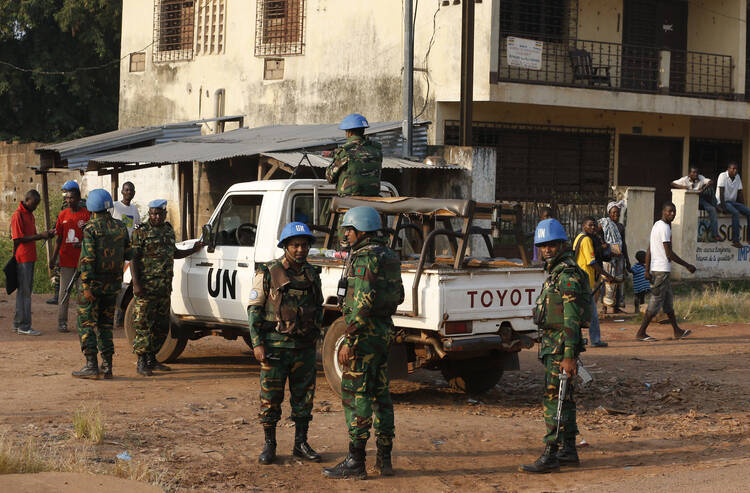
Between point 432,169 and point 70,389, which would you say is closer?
point 70,389

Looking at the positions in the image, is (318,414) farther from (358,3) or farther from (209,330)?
(358,3)

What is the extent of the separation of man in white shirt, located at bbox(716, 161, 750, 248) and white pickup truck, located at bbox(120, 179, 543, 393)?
1145 cm

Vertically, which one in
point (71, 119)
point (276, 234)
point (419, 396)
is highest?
point (71, 119)

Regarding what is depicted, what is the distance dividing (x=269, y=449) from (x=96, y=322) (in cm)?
364

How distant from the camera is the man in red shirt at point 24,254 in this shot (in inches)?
504

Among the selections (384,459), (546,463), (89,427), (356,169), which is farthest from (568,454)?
(356,169)

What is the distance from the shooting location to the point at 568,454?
7.09 metres

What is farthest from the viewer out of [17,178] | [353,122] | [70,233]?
[17,178]

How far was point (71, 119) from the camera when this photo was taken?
33.0 meters

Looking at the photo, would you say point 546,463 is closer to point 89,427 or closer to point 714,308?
point 89,427

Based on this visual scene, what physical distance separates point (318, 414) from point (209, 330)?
8.47ft

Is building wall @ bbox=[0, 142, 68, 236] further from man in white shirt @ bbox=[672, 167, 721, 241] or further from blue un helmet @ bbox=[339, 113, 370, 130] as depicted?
blue un helmet @ bbox=[339, 113, 370, 130]

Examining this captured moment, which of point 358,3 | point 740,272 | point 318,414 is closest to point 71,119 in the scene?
point 358,3

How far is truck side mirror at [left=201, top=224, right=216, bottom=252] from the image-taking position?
10.3 m
